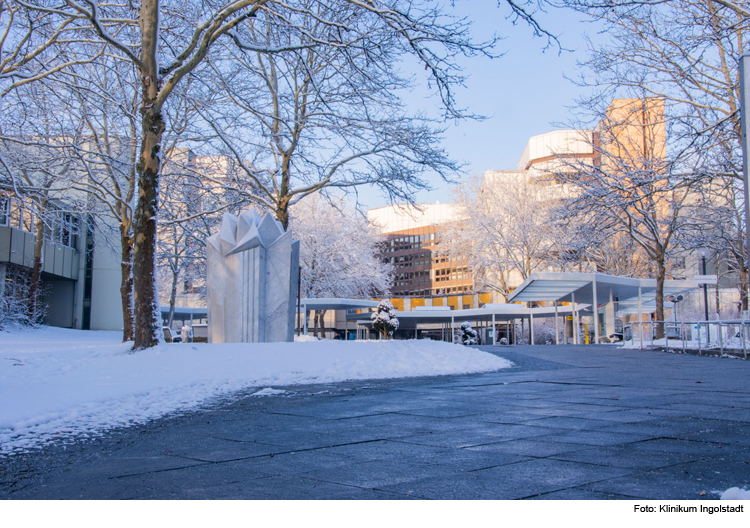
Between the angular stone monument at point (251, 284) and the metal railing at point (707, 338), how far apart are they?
10881 mm

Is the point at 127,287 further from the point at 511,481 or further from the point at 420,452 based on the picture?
the point at 511,481

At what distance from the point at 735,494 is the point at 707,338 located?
1753 centimetres

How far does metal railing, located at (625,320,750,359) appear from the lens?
16.3 meters

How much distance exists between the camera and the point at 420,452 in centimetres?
399

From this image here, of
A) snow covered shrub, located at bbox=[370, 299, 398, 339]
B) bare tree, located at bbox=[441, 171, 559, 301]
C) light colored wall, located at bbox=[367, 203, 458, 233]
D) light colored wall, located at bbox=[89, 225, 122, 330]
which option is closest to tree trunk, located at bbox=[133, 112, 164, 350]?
snow covered shrub, located at bbox=[370, 299, 398, 339]

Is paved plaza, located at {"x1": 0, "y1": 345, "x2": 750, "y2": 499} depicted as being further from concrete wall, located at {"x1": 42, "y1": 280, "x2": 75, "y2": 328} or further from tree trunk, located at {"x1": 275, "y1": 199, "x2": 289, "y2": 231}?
concrete wall, located at {"x1": 42, "y1": 280, "x2": 75, "y2": 328}

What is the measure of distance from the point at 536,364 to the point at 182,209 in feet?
48.0

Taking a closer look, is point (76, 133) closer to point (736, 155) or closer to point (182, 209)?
point (182, 209)

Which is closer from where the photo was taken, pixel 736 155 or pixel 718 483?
pixel 718 483

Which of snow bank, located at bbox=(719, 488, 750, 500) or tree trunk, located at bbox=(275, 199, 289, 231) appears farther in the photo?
tree trunk, located at bbox=(275, 199, 289, 231)

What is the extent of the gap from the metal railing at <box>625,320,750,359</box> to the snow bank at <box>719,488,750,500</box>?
46.2 ft

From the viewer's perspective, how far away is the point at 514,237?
147ft

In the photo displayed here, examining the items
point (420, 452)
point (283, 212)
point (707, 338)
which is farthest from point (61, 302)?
point (420, 452)

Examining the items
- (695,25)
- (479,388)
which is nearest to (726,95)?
(695,25)
